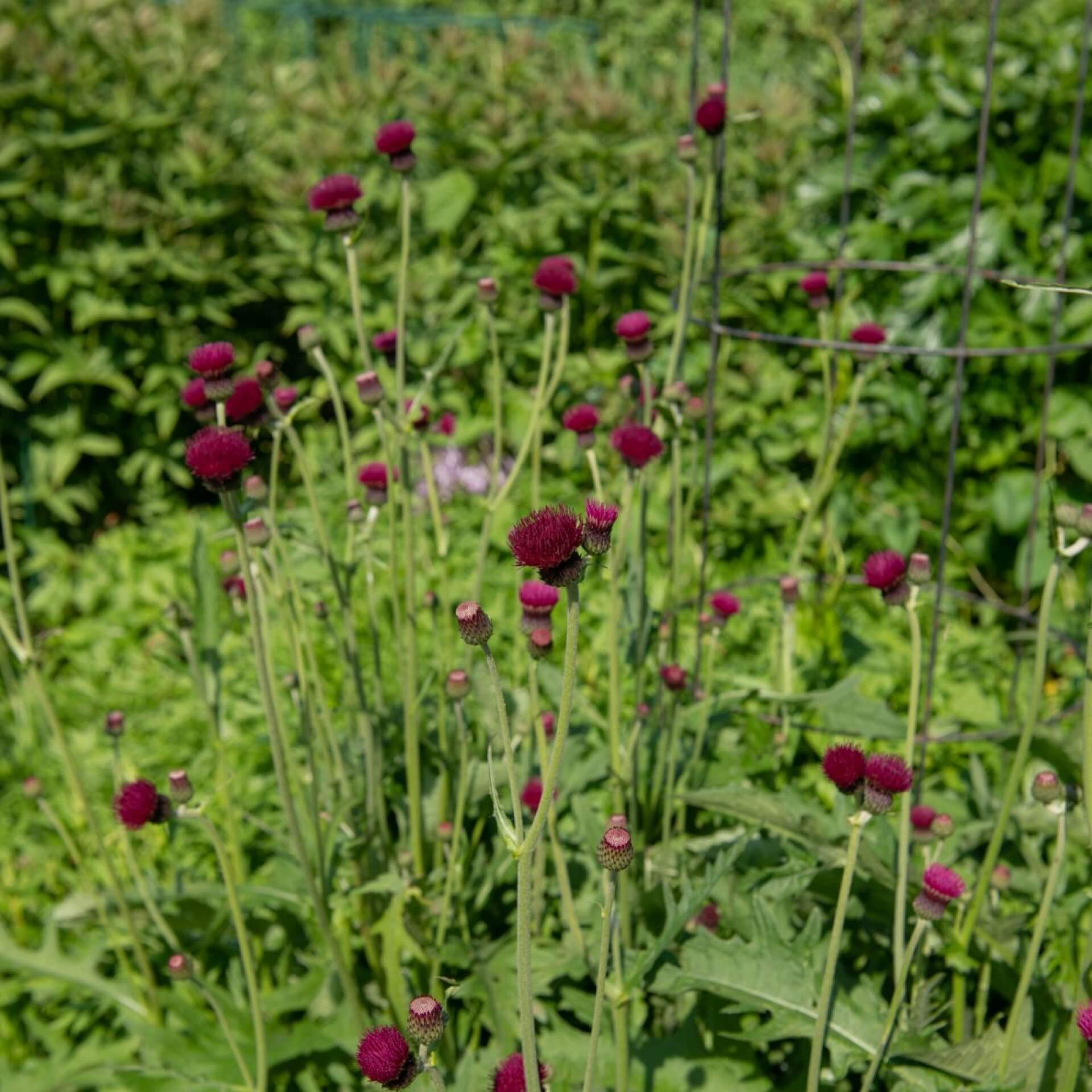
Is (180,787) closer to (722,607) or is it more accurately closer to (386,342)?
(386,342)

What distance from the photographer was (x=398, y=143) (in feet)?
5.07

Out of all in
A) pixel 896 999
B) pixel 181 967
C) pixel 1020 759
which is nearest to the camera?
pixel 896 999

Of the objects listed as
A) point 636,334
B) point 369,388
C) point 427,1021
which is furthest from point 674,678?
point 427,1021

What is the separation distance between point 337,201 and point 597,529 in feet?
2.70

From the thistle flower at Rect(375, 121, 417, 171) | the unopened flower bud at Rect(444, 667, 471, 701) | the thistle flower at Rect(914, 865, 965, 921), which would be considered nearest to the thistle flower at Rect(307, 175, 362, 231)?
the thistle flower at Rect(375, 121, 417, 171)

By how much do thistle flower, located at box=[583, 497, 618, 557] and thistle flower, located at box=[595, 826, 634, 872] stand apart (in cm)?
27

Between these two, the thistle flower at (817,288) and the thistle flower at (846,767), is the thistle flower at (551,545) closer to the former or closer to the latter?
the thistle flower at (846,767)

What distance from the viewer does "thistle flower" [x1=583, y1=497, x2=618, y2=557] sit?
0.89m

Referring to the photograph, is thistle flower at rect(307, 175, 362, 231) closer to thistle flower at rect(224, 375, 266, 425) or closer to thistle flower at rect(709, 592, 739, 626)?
thistle flower at rect(224, 375, 266, 425)

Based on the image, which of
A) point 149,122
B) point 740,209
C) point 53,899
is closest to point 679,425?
point 53,899

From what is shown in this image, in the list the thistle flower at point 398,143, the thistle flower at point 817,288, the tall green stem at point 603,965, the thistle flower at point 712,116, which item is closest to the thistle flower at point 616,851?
the tall green stem at point 603,965

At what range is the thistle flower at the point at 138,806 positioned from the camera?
131cm

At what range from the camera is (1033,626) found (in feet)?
9.64

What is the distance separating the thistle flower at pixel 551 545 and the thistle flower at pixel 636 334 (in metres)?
0.75
